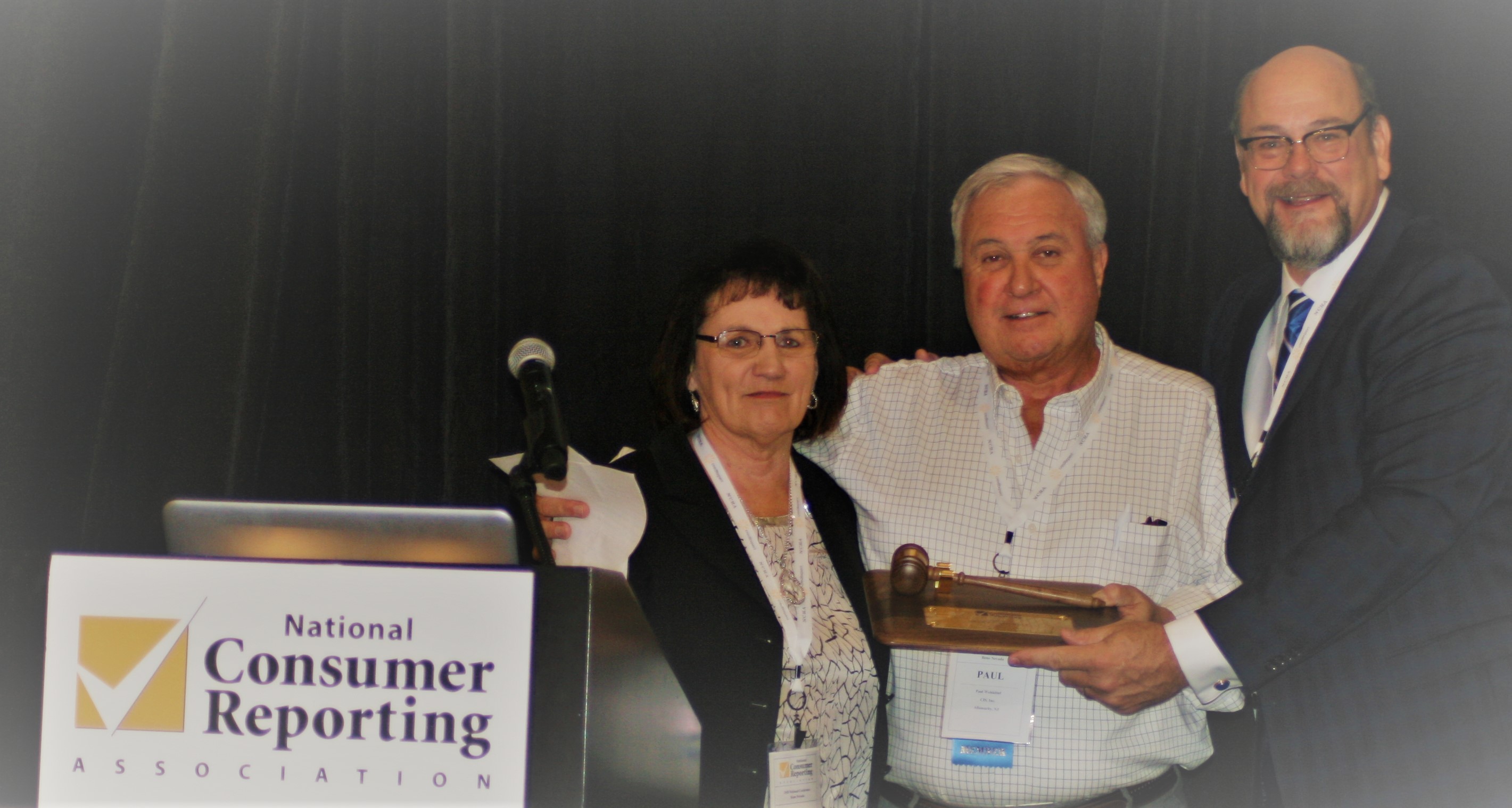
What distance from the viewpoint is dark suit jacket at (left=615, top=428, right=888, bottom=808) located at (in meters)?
1.89

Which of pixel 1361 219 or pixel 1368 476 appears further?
pixel 1361 219

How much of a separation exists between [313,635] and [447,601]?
17cm

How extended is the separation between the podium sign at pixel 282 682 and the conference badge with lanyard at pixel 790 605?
818 mm

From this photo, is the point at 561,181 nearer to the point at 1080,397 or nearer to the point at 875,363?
the point at 875,363

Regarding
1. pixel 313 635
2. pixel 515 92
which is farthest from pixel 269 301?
pixel 313 635

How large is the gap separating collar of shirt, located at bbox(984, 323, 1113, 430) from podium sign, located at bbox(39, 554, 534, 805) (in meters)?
1.43

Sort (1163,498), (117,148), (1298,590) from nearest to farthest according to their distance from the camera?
(1298,590) → (1163,498) → (117,148)

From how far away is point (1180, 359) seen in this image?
3.00 m

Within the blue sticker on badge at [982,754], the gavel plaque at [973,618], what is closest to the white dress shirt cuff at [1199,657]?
the gavel plaque at [973,618]

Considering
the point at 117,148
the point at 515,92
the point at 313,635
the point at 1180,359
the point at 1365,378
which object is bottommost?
the point at 313,635

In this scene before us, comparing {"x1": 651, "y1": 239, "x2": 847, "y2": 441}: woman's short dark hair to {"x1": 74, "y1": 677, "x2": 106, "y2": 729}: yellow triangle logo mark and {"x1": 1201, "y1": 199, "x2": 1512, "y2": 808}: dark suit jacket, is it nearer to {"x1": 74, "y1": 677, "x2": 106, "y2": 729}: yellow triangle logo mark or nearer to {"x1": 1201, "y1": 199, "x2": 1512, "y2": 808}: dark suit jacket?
{"x1": 1201, "y1": 199, "x2": 1512, "y2": 808}: dark suit jacket

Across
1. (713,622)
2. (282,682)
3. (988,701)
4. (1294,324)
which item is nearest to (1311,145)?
(1294,324)

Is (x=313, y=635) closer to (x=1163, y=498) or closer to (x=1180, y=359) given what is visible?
(x=1163, y=498)

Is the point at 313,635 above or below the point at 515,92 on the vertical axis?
below
